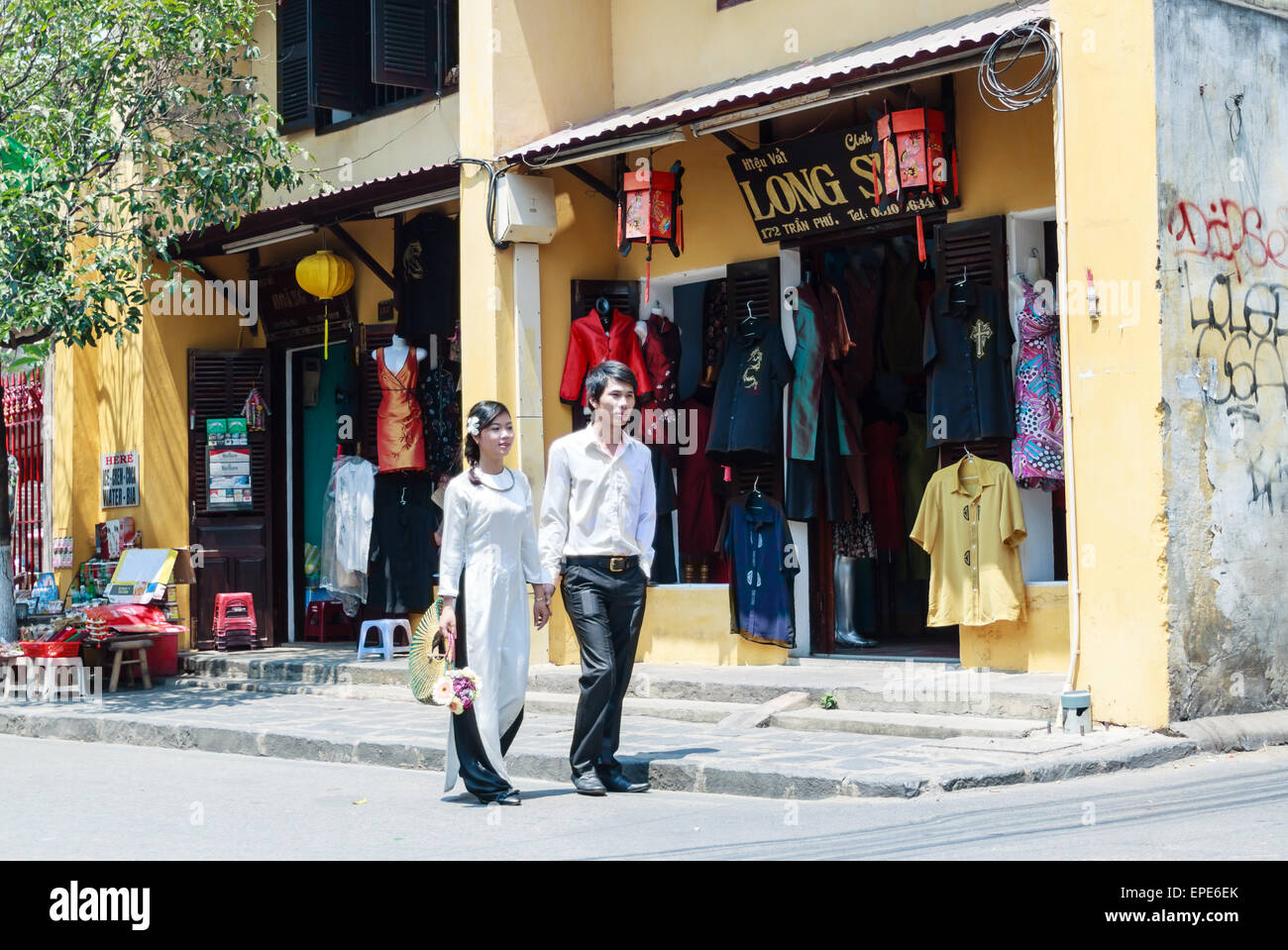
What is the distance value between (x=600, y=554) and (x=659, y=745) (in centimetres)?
174

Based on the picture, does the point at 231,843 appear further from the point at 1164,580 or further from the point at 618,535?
the point at 1164,580

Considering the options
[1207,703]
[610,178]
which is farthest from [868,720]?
[610,178]

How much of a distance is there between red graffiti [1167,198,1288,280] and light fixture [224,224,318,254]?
25.8 ft

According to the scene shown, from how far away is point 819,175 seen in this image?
11109mm

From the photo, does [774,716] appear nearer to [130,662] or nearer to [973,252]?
[973,252]

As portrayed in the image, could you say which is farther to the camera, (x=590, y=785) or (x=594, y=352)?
(x=594, y=352)

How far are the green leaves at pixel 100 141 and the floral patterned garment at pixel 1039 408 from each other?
641 cm

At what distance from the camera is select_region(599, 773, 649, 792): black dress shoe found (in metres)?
7.87

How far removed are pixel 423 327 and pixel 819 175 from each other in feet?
13.7

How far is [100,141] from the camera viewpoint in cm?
1274

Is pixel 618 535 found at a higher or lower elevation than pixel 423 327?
lower

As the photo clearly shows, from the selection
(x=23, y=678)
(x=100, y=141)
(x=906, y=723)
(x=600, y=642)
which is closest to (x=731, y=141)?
(x=906, y=723)

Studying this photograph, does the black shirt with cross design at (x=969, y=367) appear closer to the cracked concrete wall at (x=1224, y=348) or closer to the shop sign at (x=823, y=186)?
the shop sign at (x=823, y=186)

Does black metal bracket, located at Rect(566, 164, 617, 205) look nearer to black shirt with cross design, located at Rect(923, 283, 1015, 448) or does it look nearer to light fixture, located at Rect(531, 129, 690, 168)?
light fixture, located at Rect(531, 129, 690, 168)
